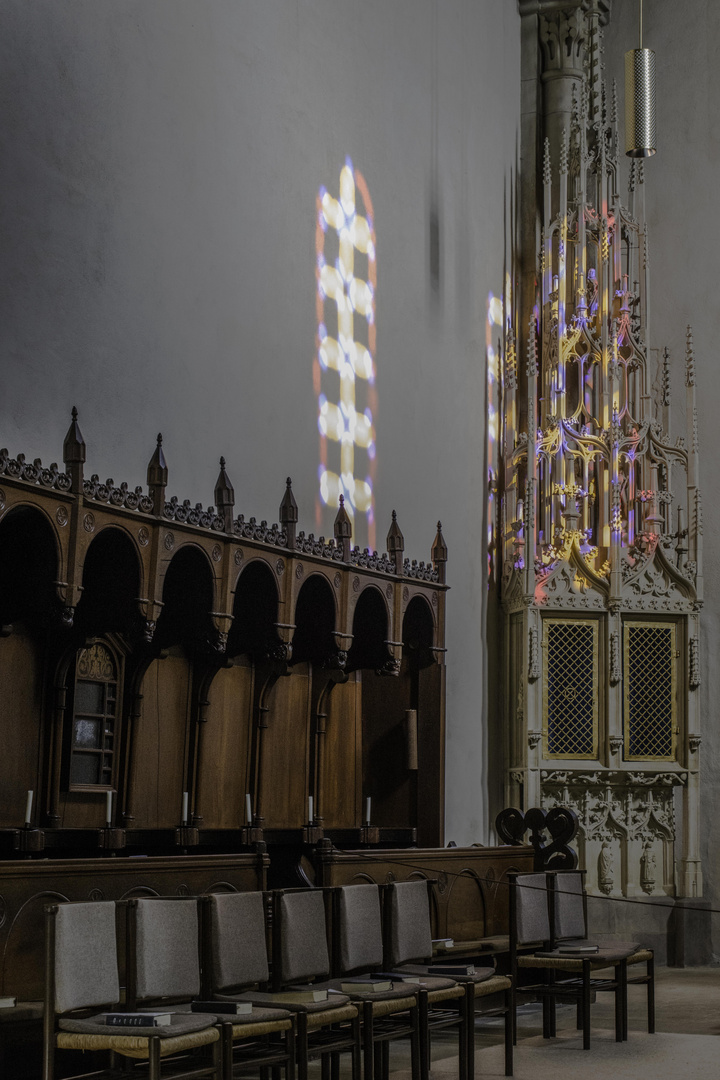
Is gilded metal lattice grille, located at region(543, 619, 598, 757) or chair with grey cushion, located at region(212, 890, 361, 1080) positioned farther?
gilded metal lattice grille, located at region(543, 619, 598, 757)

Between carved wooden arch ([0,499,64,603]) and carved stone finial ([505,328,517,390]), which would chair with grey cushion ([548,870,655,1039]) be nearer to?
carved wooden arch ([0,499,64,603])

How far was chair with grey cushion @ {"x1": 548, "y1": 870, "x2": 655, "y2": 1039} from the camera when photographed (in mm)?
7988

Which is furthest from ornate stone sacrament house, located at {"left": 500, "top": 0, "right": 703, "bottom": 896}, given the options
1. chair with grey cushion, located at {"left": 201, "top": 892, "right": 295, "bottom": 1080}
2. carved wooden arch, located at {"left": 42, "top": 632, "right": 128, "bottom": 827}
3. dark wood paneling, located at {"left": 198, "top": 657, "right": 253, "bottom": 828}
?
chair with grey cushion, located at {"left": 201, "top": 892, "right": 295, "bottom": 1080}

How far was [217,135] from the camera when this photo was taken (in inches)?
376

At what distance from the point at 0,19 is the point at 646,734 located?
812 centimetres

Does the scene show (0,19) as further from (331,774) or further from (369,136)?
(331,774)

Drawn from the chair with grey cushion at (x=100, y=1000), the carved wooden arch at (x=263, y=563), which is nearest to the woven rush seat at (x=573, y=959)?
the carved wooden arch at (x=263, y=563)

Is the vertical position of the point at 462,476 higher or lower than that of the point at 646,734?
higher

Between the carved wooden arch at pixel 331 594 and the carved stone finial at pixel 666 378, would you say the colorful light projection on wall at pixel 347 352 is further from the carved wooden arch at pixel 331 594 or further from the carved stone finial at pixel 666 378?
the carved stone finial at pixel 666 378

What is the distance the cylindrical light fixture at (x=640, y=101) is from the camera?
1148cm

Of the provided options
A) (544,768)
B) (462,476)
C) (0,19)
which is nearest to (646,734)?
(544,768)

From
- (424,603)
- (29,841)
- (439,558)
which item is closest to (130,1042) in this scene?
(29,841)

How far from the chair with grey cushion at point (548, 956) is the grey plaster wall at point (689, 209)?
624 cm

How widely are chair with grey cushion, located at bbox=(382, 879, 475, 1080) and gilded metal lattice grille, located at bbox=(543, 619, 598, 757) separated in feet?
17.4
